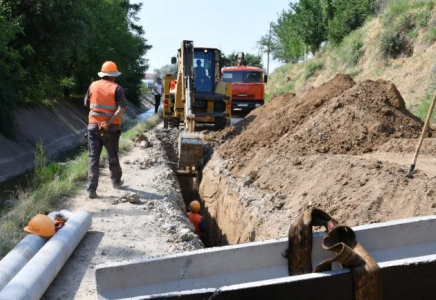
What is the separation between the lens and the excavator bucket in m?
15.5

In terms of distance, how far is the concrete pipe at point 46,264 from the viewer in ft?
15.4

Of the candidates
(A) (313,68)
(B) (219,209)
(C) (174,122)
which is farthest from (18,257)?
(A) (313,68)

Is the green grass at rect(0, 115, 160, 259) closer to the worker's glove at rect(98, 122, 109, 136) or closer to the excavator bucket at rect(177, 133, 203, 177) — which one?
the worker's glove at rect(98, 122, 109, 136)

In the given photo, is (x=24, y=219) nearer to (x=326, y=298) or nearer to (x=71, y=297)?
(x=71, y=297)

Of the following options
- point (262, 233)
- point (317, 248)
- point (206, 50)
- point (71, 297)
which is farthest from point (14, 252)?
point (206, 50)

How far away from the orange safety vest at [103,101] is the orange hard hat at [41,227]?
3.49 metres

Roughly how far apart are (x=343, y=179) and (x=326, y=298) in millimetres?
6598

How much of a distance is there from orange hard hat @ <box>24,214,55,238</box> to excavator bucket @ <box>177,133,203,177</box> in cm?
919

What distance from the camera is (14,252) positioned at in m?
5.63

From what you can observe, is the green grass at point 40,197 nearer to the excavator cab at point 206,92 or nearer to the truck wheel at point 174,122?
the excavator cab at point 206,92

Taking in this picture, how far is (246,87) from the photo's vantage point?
30.3m

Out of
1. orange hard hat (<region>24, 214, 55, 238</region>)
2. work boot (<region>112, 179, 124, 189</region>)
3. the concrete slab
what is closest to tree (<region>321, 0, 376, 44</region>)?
work boot (<region>112, 179, 124, 189</region>)

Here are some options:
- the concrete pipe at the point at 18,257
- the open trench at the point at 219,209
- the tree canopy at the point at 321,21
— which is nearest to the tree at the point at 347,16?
the tree canopy at the point at 321,21

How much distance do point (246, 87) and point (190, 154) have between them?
1503cm
